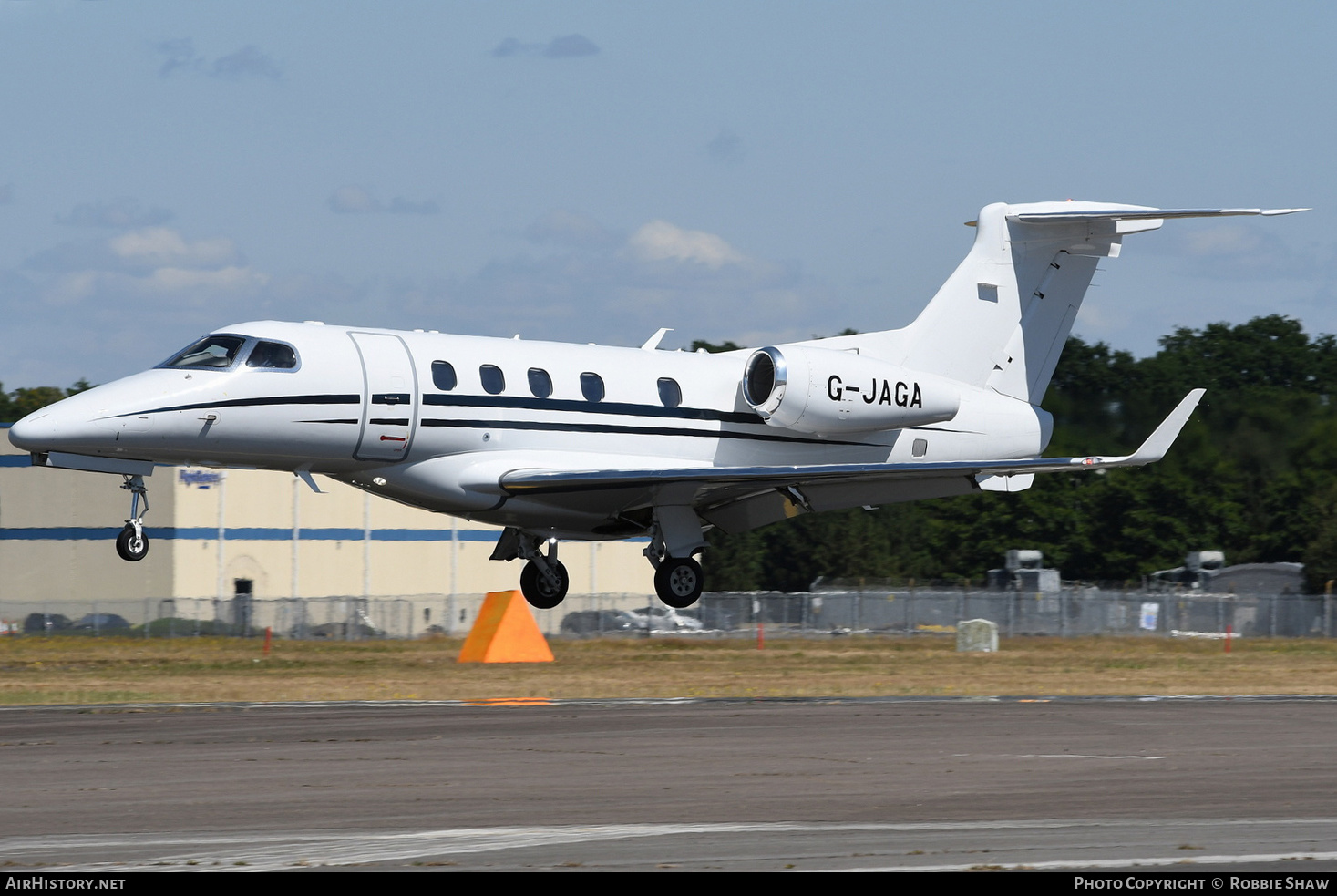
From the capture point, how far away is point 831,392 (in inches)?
1008

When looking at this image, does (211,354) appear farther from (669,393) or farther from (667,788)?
(667,788)

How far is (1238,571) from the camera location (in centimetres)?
5638

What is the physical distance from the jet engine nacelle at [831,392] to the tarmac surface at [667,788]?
323 inches

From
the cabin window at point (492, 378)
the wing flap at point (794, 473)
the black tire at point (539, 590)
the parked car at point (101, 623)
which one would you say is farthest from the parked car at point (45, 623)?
the wing flap at point (794, 473)

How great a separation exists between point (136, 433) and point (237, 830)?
12.7 metres

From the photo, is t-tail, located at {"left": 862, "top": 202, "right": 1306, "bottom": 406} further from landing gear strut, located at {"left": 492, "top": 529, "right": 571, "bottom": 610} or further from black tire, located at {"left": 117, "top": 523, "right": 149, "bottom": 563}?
black tire, located at {"left": 117, "top": 523, "right": 149, "bottom": 563}

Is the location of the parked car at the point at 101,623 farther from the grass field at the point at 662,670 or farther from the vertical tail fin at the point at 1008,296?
the vertical tail fin at the point at 1008,296

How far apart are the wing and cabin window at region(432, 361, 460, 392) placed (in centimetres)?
147

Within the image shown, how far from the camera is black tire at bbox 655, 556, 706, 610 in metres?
25.0

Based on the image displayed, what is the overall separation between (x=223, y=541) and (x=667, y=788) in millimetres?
46040

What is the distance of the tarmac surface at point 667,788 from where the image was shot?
29.2 ft

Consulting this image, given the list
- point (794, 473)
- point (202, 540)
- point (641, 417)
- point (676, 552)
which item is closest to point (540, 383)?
point (641, 417)
